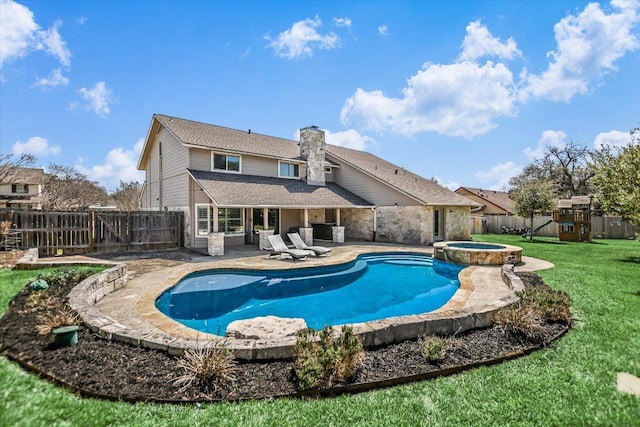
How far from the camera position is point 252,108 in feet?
64.2

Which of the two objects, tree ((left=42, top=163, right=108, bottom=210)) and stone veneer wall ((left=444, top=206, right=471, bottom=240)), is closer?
stone veneer wall ((left=444, top=206, right=471, bottom=240))

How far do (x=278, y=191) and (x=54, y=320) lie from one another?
13.3 m

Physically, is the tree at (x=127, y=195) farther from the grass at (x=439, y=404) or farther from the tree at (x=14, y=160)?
the grass at (x=439, y=404)

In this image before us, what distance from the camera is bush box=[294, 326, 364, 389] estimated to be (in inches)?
143

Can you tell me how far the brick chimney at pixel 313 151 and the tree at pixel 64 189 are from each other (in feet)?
76.5

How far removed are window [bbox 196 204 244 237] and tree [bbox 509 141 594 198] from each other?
38.0m

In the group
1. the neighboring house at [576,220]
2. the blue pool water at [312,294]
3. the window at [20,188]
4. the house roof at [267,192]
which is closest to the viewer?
the blue pool water at [312,294]

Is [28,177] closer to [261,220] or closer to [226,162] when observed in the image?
[226,162]

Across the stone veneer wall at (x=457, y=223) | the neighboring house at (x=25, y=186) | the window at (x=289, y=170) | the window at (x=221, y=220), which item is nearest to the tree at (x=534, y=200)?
the stone veneer wall at (x=457, y=223)

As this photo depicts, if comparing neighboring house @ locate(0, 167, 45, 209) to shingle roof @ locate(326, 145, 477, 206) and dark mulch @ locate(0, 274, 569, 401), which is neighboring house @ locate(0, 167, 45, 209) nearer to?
shingle roof @ locate(326, 145, 477, 206)

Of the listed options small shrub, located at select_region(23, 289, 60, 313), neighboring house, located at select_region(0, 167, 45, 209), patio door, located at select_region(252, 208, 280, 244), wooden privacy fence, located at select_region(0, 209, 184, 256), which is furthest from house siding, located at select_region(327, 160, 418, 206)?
neighboring house, located at select_region(0, 167, 45, 209)

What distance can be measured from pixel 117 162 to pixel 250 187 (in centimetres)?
2990

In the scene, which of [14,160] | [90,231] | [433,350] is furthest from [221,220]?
[14,160]

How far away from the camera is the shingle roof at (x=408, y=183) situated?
1991 cm
